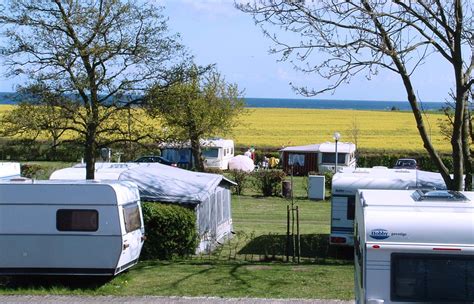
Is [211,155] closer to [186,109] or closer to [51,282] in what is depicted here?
[186,109]

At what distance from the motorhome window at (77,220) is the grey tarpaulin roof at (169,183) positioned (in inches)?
179

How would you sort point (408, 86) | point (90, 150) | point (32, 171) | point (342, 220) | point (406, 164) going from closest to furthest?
point (408, 86) < point (342, 220) < point (90, 150) < point (32, 171) < point (406, 164)

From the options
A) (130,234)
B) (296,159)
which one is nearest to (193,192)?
(130,234)

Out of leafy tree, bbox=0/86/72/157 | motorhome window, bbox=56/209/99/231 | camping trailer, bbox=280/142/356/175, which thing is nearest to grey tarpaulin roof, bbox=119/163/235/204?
leafy tree, bbox=0/86/72/157

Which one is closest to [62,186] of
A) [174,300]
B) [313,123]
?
[174,300]

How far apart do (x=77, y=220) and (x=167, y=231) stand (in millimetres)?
3601

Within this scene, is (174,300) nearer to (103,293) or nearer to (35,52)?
(103,293)

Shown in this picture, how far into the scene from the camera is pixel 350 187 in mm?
17281

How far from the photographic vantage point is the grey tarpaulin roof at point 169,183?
17422mm

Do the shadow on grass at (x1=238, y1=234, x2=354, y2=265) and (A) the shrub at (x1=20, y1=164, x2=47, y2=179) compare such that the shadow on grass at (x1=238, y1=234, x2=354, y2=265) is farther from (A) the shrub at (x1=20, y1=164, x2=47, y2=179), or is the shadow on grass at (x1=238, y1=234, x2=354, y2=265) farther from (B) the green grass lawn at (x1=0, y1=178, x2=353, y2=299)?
(A) the shrub at (x1=20, y1=164, x2=47, y2=179)

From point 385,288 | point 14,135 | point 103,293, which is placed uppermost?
point 14,135

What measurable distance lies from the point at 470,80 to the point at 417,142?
4649 centimetres

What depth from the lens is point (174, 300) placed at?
38.0 ft

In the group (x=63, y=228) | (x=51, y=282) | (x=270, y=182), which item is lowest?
(x=51, y=282)
